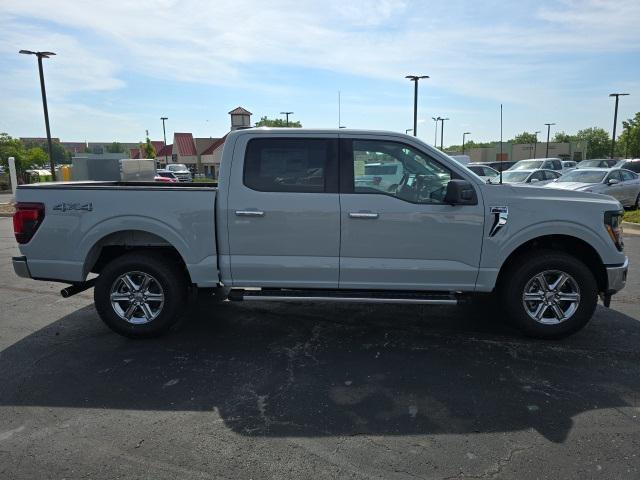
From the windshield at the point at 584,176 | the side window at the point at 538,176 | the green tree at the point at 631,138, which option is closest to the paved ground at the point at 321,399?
the windshield at the point at 584,176

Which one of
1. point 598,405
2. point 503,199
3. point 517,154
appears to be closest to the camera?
point 598,405

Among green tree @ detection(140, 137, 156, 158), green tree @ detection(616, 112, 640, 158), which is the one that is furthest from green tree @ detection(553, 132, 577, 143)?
green tree @ detection(140, 137, 156, 158)

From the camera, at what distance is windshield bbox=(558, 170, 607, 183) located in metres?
15.4

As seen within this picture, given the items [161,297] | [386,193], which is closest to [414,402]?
[386,193]

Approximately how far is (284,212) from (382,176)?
1.00 m

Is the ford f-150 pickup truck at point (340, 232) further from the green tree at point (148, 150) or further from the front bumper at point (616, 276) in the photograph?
the green tree at point (148, 150)

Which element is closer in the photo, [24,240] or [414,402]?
[414,402]

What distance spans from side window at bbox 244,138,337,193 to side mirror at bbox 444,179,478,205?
106 cm

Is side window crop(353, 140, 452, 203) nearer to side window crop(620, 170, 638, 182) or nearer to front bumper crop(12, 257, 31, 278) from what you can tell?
front bumper crop(12, 257, 31, 278)

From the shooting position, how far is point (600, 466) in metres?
2.76

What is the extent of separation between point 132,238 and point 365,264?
92.9 inches

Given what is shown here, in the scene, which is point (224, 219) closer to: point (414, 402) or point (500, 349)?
point (414, 402)

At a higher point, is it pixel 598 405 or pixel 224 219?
pixel 224 219

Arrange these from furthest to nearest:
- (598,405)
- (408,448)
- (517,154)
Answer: (517,154), (598,405), (408,448)
